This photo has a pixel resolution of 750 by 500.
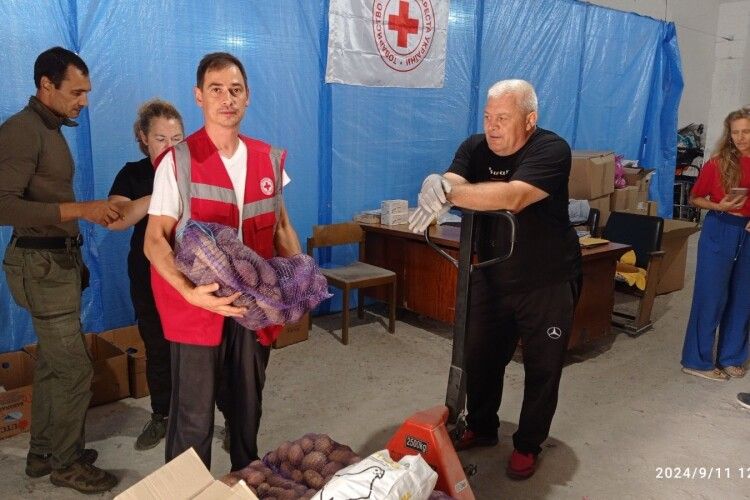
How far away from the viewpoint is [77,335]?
2.18 m

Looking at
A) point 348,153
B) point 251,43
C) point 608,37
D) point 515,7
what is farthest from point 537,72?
point 251,43

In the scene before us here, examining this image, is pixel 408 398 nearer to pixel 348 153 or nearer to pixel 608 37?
pixel 348 153

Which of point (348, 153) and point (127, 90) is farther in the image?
point (348, 153)

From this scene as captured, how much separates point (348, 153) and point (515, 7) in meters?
2.12

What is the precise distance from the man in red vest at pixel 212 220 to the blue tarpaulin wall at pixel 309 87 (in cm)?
178

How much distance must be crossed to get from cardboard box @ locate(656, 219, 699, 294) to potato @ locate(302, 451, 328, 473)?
4036 millimetres

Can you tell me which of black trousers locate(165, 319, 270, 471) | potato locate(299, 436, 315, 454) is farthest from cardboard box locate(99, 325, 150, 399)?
potato locate(299, 436, 315, 454)

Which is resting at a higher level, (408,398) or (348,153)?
(348,153)

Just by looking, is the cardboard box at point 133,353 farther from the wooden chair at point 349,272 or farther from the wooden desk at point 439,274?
the wooden desk at point 439,274

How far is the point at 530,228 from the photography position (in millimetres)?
2182

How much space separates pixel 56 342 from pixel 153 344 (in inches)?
17.9

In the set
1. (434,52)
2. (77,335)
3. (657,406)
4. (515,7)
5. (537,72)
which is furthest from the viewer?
(537,72)

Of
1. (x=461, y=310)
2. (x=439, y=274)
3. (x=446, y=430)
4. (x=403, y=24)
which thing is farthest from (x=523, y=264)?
(x=403, y=24)

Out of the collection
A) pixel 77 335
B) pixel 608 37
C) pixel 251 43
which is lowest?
pixel 77 335
